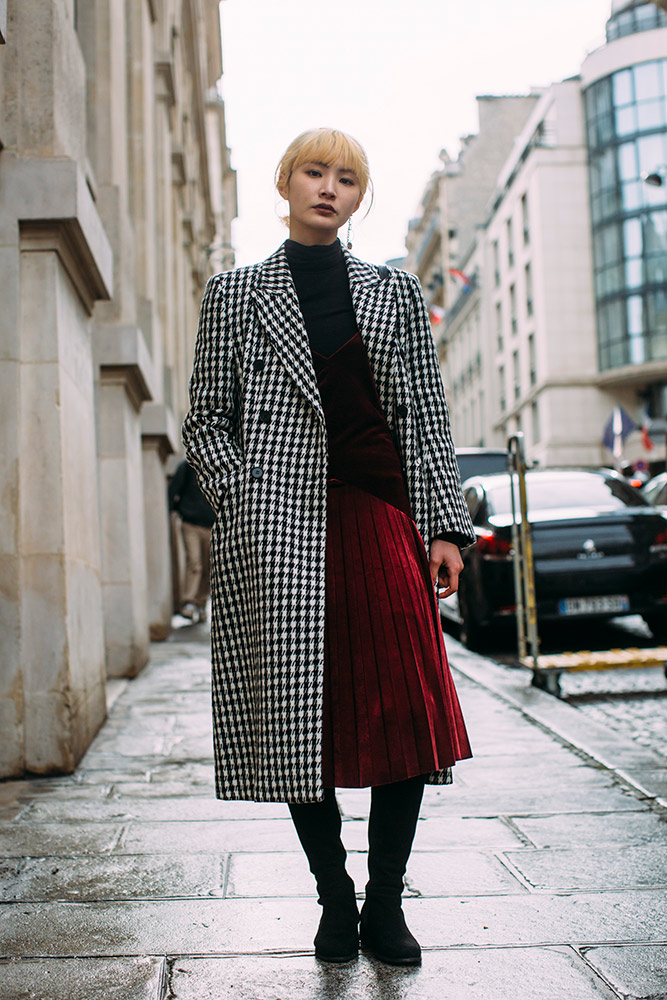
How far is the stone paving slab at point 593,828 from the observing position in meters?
3.75

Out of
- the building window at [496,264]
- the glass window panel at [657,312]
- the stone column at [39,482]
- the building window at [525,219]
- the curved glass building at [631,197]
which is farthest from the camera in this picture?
the building window at [496,264]

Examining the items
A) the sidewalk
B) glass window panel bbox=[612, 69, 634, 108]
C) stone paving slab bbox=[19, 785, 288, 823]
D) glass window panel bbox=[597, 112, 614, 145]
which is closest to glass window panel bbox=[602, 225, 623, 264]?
glass window panel bbox=[597, 112, 614, 145]

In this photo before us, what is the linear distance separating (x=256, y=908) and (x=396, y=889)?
551 millimetres

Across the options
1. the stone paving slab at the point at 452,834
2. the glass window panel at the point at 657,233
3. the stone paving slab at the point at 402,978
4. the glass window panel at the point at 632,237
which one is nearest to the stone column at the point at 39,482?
the stone paving slab at the point at 452,834

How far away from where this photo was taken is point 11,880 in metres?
3.42

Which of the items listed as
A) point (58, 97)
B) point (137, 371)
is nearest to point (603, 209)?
point (137, 371)

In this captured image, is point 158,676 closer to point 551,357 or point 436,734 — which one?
point 436,734

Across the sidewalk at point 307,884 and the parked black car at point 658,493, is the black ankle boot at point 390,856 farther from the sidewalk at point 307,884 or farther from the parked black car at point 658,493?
the parked black car at point 658,493

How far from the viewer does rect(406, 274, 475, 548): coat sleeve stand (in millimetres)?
2881

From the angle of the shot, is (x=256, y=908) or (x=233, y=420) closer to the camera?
(x=233, y=420)

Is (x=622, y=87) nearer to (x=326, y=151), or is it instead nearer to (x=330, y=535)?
(x=326, y=151)

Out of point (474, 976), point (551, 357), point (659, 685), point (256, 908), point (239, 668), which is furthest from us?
point (551, 357)

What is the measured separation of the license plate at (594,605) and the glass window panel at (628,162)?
3989 centimetres

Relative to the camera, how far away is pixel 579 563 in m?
9.21
